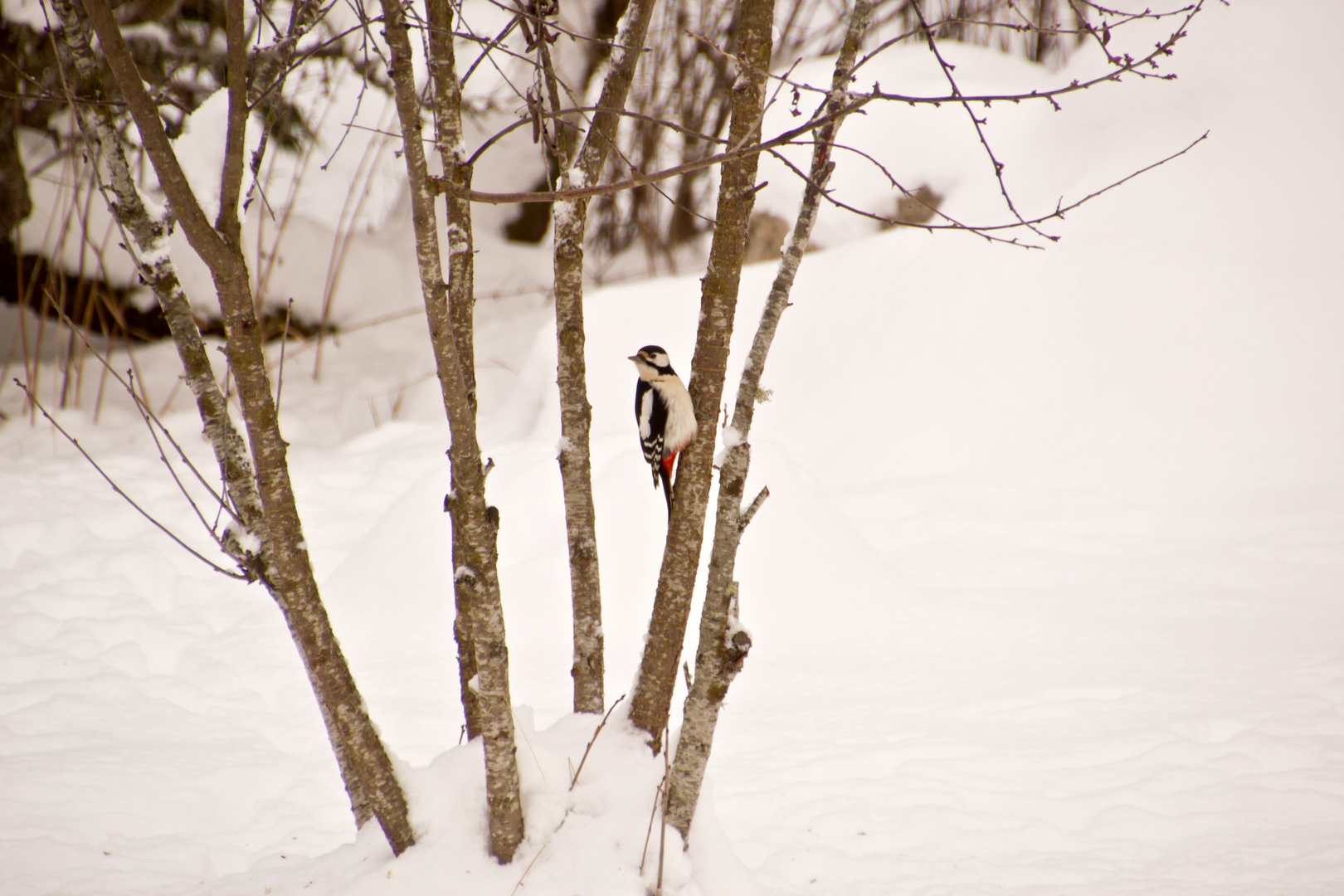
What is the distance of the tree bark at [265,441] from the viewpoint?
124cm

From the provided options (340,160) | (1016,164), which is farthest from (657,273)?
(1016,164)

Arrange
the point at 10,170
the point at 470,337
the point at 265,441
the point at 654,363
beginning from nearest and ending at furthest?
the point at 265,441 < the point at 470,337 < the point at 654,363 < the point at 10,170

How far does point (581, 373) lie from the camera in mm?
1951

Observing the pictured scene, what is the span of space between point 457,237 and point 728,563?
88 cm

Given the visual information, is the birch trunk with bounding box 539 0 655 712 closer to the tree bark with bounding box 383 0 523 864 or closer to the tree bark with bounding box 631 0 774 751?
the tree bark with bounding box 631 0 774 751

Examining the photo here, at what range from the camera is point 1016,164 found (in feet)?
21.7

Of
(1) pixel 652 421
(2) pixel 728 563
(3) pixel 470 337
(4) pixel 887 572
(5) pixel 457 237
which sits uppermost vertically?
(5) pixel 457 237

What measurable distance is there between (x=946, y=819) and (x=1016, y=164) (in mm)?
5647

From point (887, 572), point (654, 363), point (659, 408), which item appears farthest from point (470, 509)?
point (887, 572)

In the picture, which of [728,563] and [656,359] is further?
[656,359]

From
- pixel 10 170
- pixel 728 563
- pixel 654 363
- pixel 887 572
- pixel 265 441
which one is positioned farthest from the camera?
pixel 10 170

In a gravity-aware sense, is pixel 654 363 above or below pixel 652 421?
above

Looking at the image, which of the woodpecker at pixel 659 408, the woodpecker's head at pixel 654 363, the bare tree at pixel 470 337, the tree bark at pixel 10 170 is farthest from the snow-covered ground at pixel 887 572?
the tree bark at pixel 10 170

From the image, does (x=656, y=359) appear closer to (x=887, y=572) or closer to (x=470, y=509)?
(x=470, y=509)
